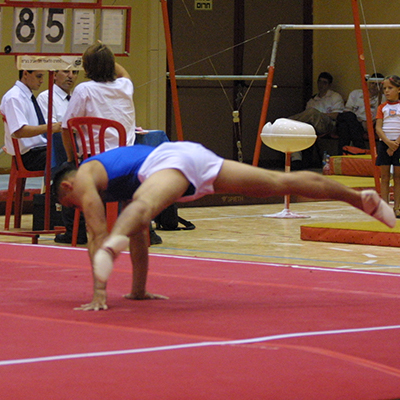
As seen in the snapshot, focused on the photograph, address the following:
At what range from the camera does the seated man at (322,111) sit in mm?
11008

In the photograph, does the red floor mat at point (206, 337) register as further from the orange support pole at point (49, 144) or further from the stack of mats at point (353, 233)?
the orange support pole at point (49, 144)

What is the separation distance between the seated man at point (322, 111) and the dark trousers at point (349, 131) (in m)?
0.19

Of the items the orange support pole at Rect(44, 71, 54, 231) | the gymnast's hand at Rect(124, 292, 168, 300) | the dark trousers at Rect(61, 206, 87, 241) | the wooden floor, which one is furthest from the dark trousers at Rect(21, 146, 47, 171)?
the gymnast's hand at Rect(124, 292, 168, 300)

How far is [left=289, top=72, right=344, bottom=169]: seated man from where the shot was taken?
11008 mm

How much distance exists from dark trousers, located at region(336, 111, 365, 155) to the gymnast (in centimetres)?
760

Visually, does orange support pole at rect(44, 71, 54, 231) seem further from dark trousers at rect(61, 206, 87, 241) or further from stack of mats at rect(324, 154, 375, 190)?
stack of mats at rect(324, 154, 375, 190)

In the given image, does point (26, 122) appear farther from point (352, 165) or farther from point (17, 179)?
point (352, 165)

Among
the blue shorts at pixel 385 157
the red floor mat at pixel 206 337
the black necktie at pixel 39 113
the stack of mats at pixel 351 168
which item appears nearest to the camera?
the red floor mat at pixel 206 337

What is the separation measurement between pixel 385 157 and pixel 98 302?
4279mm

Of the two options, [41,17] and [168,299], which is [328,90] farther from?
[168,299]

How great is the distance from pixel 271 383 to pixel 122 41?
3.61m

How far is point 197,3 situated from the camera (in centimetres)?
1129

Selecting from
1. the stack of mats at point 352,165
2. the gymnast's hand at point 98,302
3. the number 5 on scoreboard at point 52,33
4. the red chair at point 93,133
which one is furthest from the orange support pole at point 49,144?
the stack of mats at point 352,165

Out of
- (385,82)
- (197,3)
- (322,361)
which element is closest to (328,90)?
(197,3)
